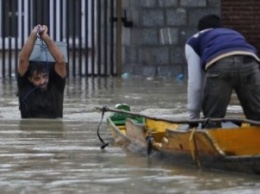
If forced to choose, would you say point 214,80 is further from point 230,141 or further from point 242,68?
point 230,141

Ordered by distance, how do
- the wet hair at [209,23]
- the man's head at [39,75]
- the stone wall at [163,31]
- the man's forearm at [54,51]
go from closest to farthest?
the wet hair at [209,23] < the man's forearm at [54,51] < the man's head at [39,75] < the stone wall at [163,31]

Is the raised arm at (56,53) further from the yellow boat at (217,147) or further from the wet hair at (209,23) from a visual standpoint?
the yellow boat at (217,147)

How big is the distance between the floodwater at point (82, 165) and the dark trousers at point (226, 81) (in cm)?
76

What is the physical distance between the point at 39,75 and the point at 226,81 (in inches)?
157

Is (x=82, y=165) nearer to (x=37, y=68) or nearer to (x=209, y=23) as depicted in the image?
(x=209, y=23)

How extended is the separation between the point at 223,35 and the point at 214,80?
1.70ft

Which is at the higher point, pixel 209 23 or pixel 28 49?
pixel 209 23

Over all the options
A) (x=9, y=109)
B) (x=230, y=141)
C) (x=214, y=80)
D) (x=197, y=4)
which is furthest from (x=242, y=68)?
(x=197, y=4)

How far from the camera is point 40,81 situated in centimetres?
1465

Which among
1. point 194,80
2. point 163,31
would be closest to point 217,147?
point 194,80

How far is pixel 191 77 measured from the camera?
38.1 feet

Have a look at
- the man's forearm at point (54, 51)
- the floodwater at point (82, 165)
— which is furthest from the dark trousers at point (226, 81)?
the man's forearm at point (54, 51)

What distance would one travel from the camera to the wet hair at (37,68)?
48.1ft

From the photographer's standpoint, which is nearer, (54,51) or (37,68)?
(54,51)
